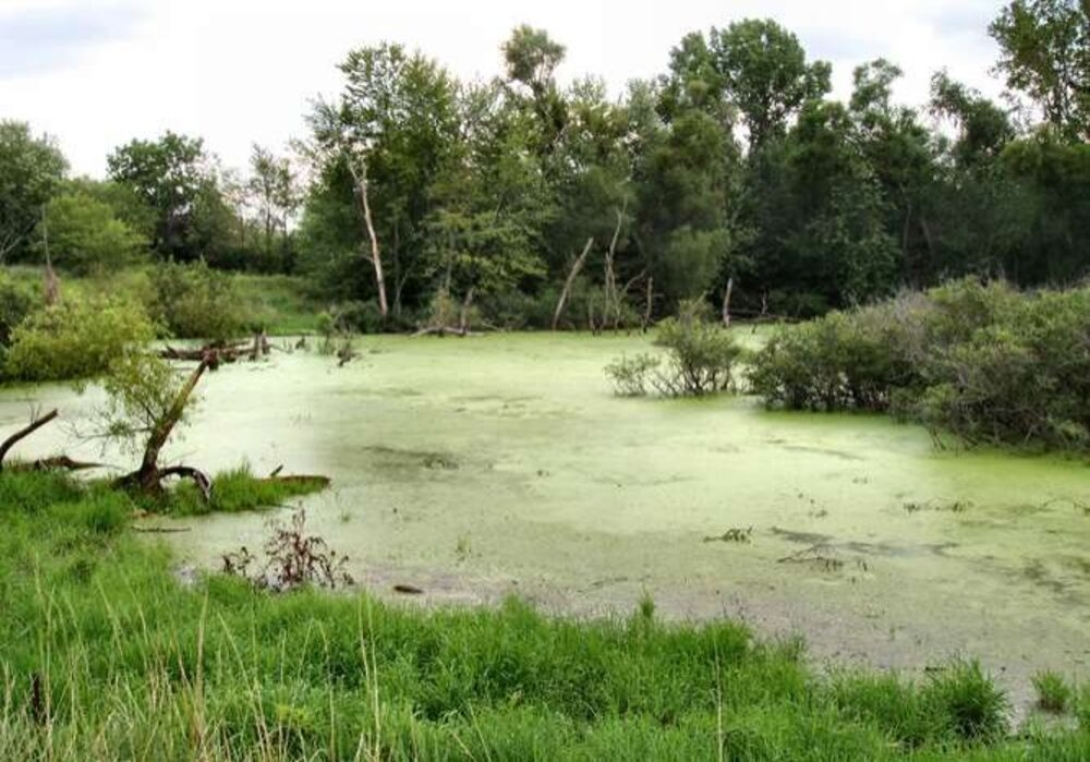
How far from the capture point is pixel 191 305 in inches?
796

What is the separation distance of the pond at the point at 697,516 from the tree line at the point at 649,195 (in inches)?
536

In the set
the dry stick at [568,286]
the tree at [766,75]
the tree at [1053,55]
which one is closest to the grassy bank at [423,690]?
the dry stick at [568,286]

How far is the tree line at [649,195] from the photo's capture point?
2484cm

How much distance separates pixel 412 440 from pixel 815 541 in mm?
4011

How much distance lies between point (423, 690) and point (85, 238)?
29.7 m

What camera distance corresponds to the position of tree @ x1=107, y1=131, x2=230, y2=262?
1516 inches

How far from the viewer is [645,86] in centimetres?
2798

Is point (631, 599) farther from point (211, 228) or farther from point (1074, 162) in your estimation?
point (211, 228)

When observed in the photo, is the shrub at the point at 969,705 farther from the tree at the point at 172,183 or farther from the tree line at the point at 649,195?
the tree at the point at 172,183

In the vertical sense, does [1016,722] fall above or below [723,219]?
below

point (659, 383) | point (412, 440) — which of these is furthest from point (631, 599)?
point (659, 383)

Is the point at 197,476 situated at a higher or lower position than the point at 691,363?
lower

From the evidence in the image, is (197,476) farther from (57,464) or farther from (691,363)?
(691,363)

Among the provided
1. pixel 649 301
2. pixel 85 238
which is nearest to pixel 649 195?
pixel 649 301
